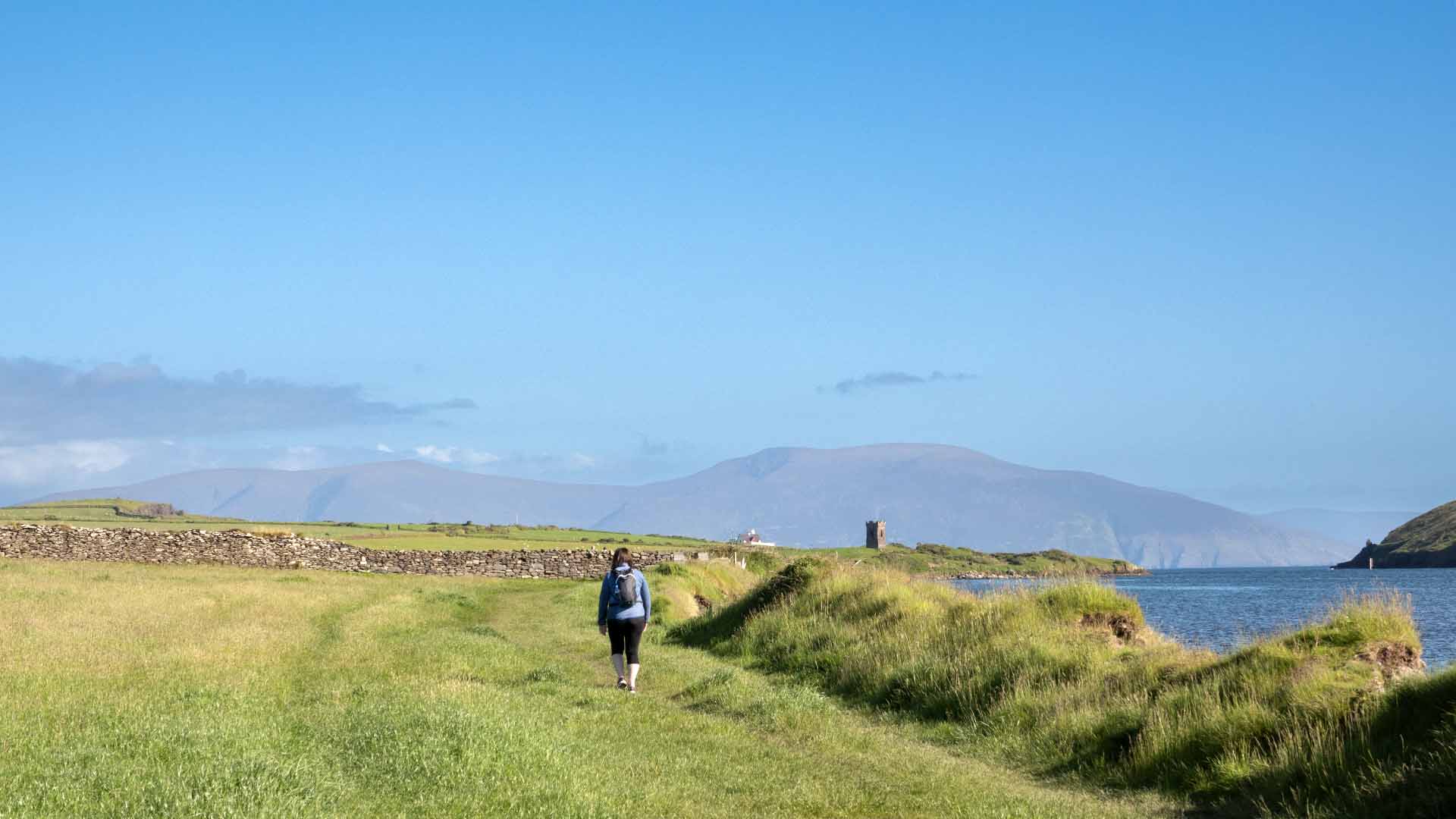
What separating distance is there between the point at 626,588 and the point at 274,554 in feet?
165

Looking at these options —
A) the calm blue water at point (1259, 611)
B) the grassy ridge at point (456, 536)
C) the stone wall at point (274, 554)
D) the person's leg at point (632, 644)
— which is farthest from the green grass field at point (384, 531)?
the person's leg at point (632, 644)

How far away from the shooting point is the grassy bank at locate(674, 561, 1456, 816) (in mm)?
11500

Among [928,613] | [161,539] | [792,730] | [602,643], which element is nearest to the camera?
→ [792,730]

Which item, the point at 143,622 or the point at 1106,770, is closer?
the point at 1106,770

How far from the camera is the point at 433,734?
13.2 metres

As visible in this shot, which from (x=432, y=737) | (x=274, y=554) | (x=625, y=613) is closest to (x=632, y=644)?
(x=625, y=613)

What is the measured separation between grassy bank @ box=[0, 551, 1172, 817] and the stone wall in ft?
122

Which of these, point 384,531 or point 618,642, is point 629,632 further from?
point 384,531

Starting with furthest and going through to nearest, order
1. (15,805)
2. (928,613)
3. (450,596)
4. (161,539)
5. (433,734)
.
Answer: (161,539) → (450,596) → (928,613) → (433,734) → (15,805)

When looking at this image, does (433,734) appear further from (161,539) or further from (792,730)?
(161,539)

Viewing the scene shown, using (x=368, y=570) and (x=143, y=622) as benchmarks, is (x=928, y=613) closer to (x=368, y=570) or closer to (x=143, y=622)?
(x=143, y=622)

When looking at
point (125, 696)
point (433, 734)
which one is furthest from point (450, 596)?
point (433, 734)

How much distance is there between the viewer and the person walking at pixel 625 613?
19.9 metres

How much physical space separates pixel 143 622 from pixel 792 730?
61.0 feet
